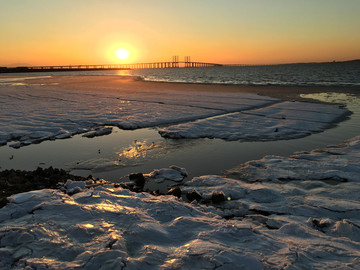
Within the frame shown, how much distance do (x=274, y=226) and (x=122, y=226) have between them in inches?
87.5

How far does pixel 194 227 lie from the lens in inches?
143

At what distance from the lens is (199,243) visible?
317cm

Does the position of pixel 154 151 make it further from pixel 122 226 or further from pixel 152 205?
pixel 122 226

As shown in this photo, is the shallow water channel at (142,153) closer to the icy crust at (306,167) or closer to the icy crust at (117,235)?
the icy crust at (306,167)

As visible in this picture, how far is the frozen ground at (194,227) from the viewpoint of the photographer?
287cm

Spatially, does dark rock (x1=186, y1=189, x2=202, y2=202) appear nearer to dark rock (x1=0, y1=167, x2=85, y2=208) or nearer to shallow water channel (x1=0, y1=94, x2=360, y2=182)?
shallow water channel (x1=0, y1=94, x2=360, y2=182)

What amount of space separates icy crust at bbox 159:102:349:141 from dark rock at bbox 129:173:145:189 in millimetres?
3745

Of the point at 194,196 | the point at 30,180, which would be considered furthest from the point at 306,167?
the point at 30,180

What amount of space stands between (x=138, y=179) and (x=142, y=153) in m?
2.05

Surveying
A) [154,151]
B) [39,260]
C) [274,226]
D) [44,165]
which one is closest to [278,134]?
[154,151]

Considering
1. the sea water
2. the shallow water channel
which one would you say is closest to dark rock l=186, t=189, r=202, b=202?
the shallow water channel

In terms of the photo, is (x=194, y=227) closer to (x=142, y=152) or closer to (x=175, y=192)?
(x=175, y=192)

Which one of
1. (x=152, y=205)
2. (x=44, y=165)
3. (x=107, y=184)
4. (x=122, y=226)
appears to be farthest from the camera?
(x=44, y=165)

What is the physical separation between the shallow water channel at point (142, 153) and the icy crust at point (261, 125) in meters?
0.53
